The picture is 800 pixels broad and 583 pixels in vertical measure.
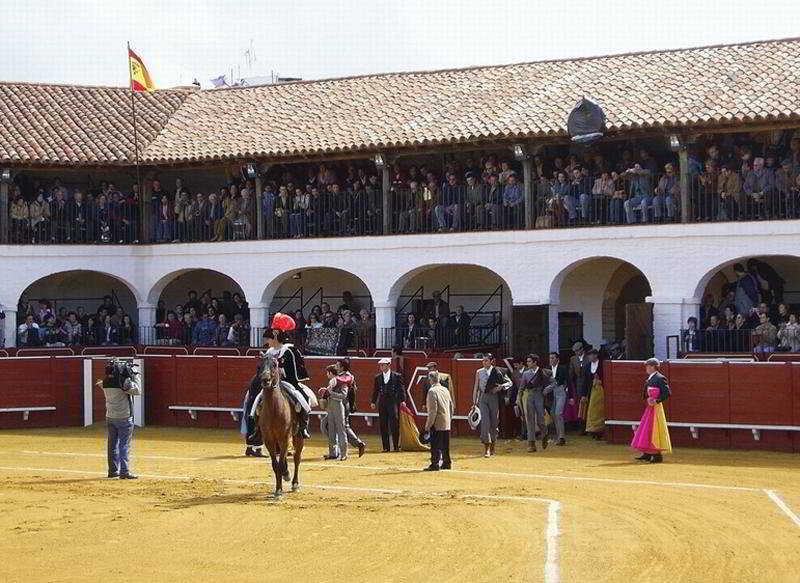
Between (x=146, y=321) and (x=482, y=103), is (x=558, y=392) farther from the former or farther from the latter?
(x=146, y=321)

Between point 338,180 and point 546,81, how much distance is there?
4715mm

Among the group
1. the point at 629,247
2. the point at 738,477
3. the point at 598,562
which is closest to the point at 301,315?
the point at 629,247

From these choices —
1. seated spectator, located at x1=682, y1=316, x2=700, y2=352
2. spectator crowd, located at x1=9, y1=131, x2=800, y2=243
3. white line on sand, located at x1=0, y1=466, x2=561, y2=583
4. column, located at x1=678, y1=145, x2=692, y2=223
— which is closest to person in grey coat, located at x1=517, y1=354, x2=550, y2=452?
seated spectator, located at x1=682, y1=316, x2=700, y2=352

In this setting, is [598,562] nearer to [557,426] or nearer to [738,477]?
[738,477]

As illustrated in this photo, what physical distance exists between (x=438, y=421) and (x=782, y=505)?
515cm

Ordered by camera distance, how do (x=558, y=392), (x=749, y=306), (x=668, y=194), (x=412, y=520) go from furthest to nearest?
(x=668, y=194) < (x=749, y=306) < (x=558, y=392) < (x=412, y=520)

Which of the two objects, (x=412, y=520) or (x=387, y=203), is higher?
(x=387, y=203)

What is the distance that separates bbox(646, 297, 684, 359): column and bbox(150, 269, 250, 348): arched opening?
8.61 m

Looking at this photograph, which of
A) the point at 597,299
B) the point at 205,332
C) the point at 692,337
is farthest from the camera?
the point at 205,332

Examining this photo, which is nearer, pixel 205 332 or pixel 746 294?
pixel 746 294

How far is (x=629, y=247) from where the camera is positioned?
27.2 m

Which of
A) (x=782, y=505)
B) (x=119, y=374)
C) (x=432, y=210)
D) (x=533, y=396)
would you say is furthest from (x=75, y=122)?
(x=782, y=505)

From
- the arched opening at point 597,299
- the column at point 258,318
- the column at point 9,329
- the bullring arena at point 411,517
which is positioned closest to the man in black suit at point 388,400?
the bullring arena at point 411,517

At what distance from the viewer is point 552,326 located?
92.5 feet
